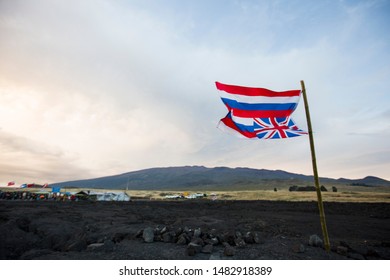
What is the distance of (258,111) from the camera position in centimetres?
956

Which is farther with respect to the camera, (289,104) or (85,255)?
(289,104)

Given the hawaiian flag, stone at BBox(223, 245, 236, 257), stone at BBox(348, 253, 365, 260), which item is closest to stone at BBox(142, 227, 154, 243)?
stone at BBox(223, 245, 236, 257)

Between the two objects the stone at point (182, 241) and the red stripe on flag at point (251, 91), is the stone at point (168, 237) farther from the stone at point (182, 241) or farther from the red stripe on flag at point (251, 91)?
the red stripe on flag at point (251, 91)

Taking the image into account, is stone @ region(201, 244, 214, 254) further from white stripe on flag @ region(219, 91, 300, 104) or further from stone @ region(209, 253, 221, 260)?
white stripe on flag @ region(219, 91, 300, 104)

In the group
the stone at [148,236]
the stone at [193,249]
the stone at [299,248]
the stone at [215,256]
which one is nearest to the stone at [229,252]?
the stone at [215,256]

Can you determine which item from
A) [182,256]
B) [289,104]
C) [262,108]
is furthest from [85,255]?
[289,104]

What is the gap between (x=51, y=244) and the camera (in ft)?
38.9

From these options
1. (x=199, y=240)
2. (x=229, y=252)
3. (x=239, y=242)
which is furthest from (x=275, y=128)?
(x=199, y=240)

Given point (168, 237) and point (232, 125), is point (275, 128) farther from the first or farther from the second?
point (168, 237)

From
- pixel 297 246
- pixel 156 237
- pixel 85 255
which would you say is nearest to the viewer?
pixel 85 255

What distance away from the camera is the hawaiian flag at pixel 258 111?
9.27 meters

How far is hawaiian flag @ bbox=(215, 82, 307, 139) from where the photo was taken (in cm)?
927
